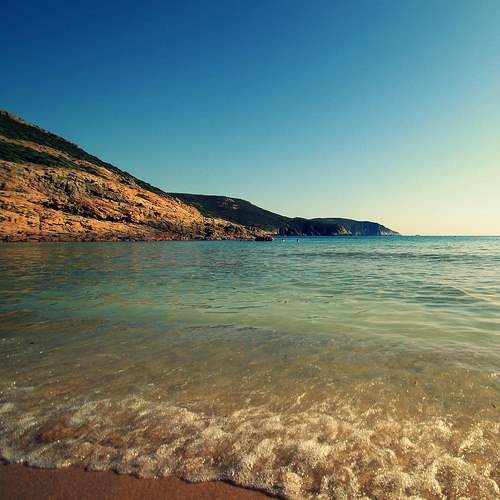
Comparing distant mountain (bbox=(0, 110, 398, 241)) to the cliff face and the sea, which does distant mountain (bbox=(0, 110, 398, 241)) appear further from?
the sea

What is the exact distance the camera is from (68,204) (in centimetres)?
7638

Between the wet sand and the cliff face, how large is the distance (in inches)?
2660

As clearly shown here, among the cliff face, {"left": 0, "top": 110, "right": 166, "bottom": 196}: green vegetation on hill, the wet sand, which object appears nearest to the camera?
the wet sand

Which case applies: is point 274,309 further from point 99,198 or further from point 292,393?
point 99,198

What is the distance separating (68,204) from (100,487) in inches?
3462

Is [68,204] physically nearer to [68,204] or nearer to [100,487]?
[68,204]

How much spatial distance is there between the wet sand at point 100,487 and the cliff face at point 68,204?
67.6 m

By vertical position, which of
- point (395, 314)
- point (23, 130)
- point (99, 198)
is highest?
point (23, 130)

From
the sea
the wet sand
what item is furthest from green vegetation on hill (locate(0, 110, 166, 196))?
the wet sand

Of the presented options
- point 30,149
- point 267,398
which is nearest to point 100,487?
point 267,398

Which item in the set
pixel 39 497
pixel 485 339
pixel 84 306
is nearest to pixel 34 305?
pixel 84 306

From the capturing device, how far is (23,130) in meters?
113

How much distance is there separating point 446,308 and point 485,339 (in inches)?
119

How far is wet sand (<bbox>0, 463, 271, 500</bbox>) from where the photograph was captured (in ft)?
7.30
